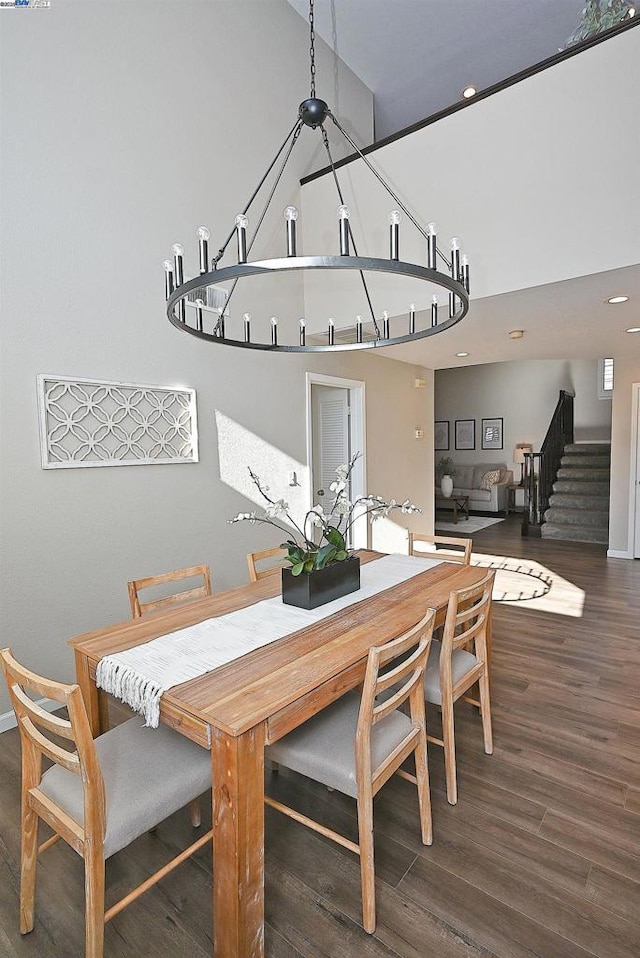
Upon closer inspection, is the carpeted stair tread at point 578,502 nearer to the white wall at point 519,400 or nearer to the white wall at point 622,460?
the white wall at point 622,460

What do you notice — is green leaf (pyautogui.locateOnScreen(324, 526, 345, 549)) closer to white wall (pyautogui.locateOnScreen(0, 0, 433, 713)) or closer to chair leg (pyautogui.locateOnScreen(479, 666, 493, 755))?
chair leg (pyautogui.locateOnScreen(479, 666, 493, 755))

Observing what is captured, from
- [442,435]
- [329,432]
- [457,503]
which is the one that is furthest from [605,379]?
[329,432]

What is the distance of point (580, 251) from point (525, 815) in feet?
9.81

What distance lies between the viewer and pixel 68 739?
1307mm

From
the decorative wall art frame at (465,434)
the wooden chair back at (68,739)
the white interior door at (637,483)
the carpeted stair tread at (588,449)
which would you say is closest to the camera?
the wooden chair back at (68,739)

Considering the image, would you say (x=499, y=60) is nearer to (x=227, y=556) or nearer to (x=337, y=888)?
(x=227, y=556)

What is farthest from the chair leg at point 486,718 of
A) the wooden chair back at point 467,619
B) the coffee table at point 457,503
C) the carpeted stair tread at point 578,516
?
the coffee table at point 457,503

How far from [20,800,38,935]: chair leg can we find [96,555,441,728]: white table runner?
391 millimetres

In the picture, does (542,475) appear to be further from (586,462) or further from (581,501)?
(586,462)

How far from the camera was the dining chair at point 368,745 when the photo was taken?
1.46 meters

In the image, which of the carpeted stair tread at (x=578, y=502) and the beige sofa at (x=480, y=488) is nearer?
the carpeted stair tread at (x=578, y=502)

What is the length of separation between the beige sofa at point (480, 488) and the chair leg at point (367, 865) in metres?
8.23

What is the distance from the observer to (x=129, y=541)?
3154 mm

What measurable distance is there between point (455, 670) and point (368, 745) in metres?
0.83
